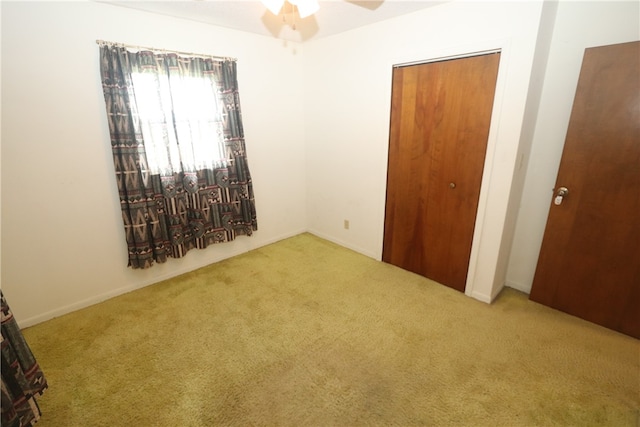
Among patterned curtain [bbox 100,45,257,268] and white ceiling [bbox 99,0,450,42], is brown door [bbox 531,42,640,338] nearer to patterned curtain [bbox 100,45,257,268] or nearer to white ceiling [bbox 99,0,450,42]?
white ceiling [bbox 99,0,450,42]

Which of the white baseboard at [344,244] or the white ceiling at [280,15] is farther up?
the white ceiling at [280,15]

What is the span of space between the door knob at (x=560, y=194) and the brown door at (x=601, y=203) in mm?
13

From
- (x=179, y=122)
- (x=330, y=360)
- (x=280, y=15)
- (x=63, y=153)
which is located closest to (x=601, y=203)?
(x=330, y=360)

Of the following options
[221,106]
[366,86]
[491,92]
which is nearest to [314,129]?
[366,86]

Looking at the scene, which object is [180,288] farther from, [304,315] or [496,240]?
[496,240]

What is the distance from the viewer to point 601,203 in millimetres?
1930

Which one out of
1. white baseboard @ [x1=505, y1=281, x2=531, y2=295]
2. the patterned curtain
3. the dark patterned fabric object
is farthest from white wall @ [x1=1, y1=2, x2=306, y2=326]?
white baseboard @ [x1=505, y1=281, x2=531, y2=295]

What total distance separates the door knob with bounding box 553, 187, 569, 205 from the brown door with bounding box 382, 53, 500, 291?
51 centimetres

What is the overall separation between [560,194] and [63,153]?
355cm

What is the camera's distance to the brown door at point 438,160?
2119mm

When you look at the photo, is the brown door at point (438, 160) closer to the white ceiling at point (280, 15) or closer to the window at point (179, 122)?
the white ceiling at point (280, 15)

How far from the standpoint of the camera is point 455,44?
2104 mm

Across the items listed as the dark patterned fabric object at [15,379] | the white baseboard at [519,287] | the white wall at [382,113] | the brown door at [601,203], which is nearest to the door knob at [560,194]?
the brown door at [601,203]

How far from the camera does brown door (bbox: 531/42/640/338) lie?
1769 mm
